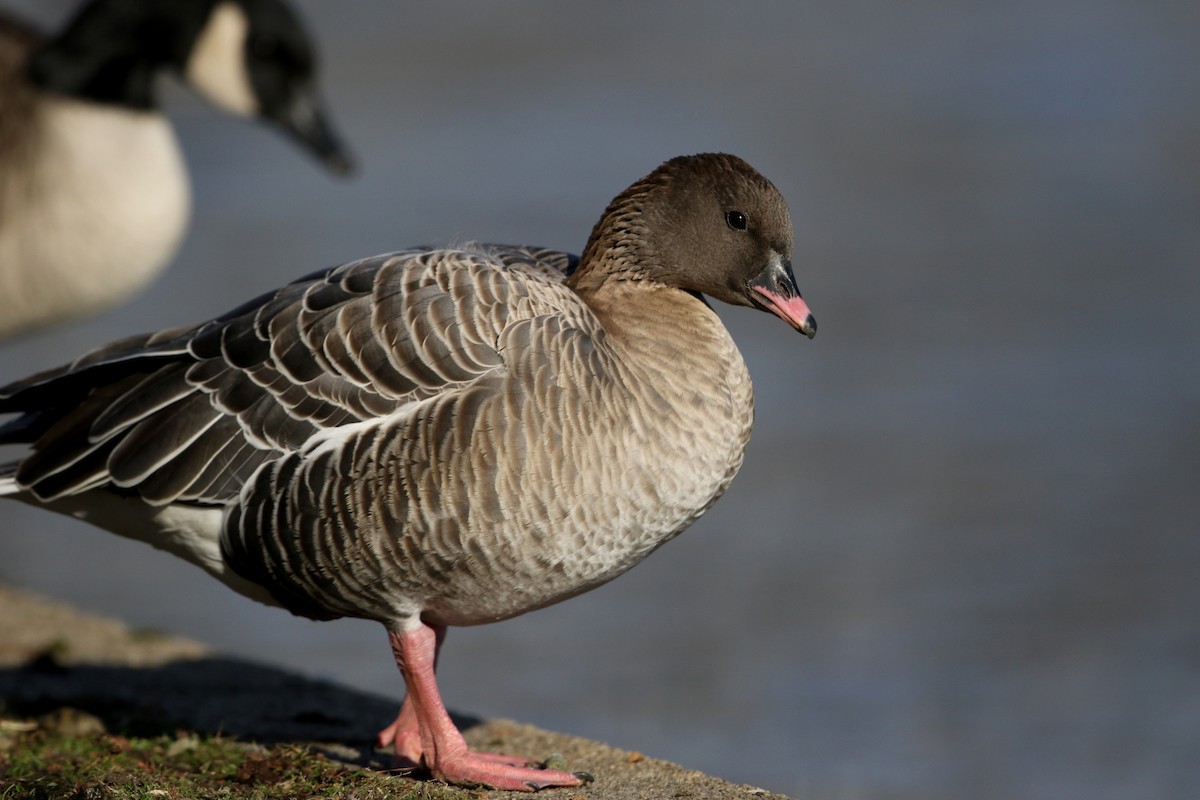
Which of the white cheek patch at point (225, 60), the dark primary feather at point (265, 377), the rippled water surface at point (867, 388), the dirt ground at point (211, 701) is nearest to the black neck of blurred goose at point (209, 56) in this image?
the white cheek patch at point (225, 60)

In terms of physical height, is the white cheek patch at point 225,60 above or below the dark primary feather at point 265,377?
above

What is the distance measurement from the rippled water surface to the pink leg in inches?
44.1

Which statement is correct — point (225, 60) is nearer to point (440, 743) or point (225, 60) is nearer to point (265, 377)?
point (265, 377)

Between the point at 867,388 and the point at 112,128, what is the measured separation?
5.78 metres

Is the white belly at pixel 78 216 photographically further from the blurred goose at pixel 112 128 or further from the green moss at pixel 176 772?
the green moss at pixel 176 772

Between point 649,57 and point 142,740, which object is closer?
point 142,740

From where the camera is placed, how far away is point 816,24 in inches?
950

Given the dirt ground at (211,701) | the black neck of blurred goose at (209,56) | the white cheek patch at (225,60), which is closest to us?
the dirt ground at (211,701)

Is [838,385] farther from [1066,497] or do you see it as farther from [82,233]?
[82,233]

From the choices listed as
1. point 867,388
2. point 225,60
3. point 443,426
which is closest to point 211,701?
point 443,426

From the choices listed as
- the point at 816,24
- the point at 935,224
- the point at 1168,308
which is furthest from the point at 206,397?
the point at 816,24

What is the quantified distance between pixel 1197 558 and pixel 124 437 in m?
6.76

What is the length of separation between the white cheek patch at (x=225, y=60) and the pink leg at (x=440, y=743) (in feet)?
16.6

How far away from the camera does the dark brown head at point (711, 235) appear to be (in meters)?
5.22
